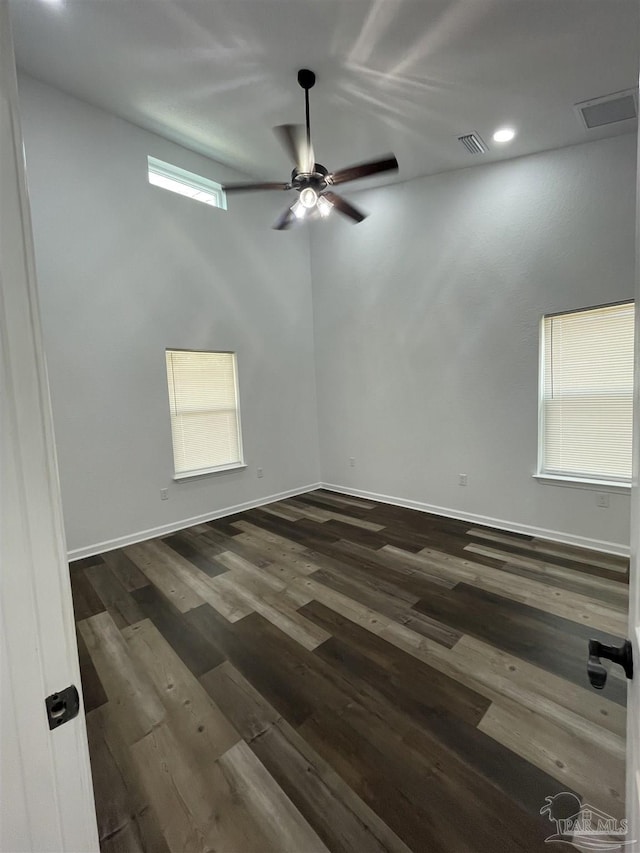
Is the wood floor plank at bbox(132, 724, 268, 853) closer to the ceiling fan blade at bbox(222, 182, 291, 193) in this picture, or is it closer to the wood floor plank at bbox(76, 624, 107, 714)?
the wood floor plank at bbox(76, 624, 107, 714)

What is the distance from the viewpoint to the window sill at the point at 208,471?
416 centimetres

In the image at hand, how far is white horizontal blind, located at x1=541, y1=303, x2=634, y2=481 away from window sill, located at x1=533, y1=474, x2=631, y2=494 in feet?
0.21

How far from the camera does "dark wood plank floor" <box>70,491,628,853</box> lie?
51.7 inches

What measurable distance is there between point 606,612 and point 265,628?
87.2 inches

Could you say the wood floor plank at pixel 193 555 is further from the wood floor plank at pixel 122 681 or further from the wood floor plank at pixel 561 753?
the wood floor plank at pixel 561 753

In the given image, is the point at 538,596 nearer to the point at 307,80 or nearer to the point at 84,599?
the point at 84,599

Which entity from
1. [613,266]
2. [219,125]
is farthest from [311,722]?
[219,125]

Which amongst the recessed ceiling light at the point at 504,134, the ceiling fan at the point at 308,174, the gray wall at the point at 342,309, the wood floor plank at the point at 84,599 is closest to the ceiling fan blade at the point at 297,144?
the ceiling fan at the point at 308,174

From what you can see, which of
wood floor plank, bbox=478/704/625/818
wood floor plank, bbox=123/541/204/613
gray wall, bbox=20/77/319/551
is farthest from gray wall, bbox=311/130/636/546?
wood floor plank, bbox=123/541/204/613

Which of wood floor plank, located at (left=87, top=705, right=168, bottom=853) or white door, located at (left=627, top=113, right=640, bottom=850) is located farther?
wood floor plank, located at (left=87, top=705, right=168, bottom=853)

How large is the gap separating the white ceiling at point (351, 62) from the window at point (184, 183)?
0.45m

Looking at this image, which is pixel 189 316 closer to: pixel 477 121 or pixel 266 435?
pixel 266 435

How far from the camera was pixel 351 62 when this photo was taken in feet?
8.64

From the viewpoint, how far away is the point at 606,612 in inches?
94.3
